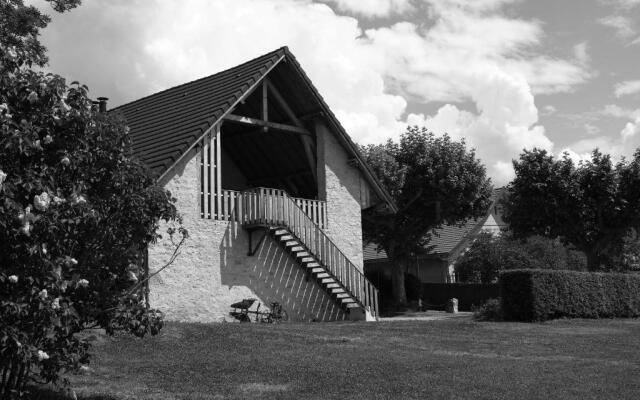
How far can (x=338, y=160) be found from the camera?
926 inches

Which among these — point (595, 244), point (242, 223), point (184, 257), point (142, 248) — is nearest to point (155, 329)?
point (142, 248)

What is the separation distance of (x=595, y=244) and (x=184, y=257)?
18.6 m

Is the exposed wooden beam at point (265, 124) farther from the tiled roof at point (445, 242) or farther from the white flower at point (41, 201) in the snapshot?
the tiled roof at point (445, 242)

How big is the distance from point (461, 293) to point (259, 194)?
1809 centimetres

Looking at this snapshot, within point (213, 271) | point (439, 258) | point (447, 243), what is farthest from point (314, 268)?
point (447, 243)

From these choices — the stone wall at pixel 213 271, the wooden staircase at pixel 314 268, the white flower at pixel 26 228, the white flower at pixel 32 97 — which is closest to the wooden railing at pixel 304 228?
the wooden staircase at pixel 314 268

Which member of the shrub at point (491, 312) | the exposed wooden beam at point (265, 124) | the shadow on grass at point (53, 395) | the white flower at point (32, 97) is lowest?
the shadow on grass at point (53, 395)

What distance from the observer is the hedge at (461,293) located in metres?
34.0

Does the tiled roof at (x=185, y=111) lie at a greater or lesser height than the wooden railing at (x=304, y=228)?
greater

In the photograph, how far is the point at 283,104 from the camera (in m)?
22.5

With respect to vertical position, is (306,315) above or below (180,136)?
below

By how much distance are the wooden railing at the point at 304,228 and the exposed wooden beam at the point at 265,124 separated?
2043mm

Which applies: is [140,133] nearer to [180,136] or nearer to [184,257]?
[180,136]

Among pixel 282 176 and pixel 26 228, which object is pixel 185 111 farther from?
pixel 26 228
